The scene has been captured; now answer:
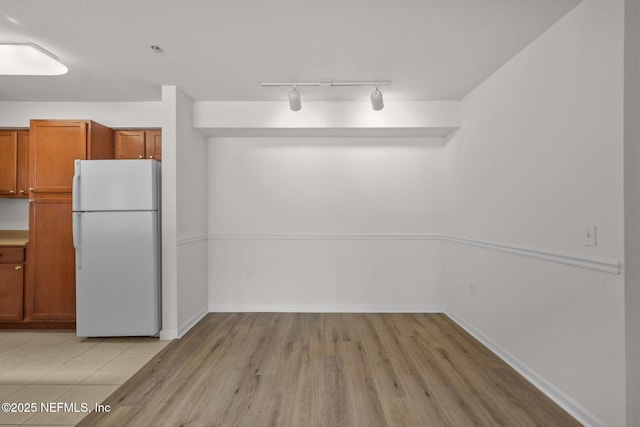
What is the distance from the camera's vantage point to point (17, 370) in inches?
106

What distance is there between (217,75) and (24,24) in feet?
4.46

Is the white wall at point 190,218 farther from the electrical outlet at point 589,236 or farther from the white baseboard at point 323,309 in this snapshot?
the electrical outlet at point 589,236

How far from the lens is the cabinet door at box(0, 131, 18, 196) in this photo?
3816 mm

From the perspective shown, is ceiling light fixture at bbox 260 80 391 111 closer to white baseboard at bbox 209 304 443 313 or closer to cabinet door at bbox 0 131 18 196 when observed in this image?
white baseboard at bbox 209 304 443 313

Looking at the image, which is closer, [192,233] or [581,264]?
[581,264]

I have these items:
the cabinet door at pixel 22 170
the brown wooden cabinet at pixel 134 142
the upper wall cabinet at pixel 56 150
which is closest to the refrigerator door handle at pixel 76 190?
the upper wall cabinet at pixel 56 150

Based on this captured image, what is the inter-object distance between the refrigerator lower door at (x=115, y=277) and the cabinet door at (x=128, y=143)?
1.02m

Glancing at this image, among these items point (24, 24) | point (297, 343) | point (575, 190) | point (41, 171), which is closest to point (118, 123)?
point (41, 171)

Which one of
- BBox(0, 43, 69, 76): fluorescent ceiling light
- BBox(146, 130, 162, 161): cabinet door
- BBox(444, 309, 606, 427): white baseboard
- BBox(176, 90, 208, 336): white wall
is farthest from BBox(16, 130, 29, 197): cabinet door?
BBox(444, 309, 606, 427): white baseboard

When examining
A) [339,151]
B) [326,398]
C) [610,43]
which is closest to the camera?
[610,43]

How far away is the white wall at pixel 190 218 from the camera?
3471 millimetres

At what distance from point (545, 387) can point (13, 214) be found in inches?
225

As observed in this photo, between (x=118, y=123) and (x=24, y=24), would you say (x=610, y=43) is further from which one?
(x=118, y=123)

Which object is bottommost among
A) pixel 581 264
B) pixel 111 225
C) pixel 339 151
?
pixel 581 264
